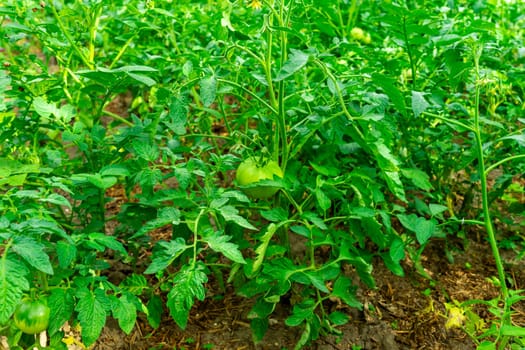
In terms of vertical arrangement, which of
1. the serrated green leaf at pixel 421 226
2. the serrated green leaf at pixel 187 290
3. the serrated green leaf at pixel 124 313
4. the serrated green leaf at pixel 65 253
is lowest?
the serrated green leaf at pixel 124 313

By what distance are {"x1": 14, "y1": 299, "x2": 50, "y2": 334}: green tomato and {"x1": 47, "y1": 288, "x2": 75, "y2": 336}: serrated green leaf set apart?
2 cm

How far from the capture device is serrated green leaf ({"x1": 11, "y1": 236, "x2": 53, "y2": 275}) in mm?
1268

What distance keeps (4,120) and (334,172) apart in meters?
1.12

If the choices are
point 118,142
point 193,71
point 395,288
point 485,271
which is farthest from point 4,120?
point 485,271

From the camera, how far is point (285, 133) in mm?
1857

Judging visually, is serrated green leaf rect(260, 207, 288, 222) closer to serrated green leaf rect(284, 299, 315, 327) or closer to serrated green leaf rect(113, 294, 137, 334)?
serrated green leaf rect(284, 299, 315, 327)

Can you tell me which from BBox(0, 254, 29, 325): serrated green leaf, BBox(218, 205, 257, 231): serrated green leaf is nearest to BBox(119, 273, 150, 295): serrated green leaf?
BBox(218, 205, 257, 231): serrated green leaf

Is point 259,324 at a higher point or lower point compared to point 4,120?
lower

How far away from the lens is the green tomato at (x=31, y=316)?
4.81 ft

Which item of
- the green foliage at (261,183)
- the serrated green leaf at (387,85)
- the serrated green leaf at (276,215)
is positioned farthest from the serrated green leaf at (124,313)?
the serrated green leaf at (387,85)

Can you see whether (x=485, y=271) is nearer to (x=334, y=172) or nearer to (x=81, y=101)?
(x=334, y=172)

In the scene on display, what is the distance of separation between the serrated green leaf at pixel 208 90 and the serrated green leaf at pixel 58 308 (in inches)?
25.3

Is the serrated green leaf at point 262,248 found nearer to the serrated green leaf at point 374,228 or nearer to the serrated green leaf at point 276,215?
the serrated green leaf at point 276,215

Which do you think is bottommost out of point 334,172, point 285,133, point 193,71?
point 334,172
